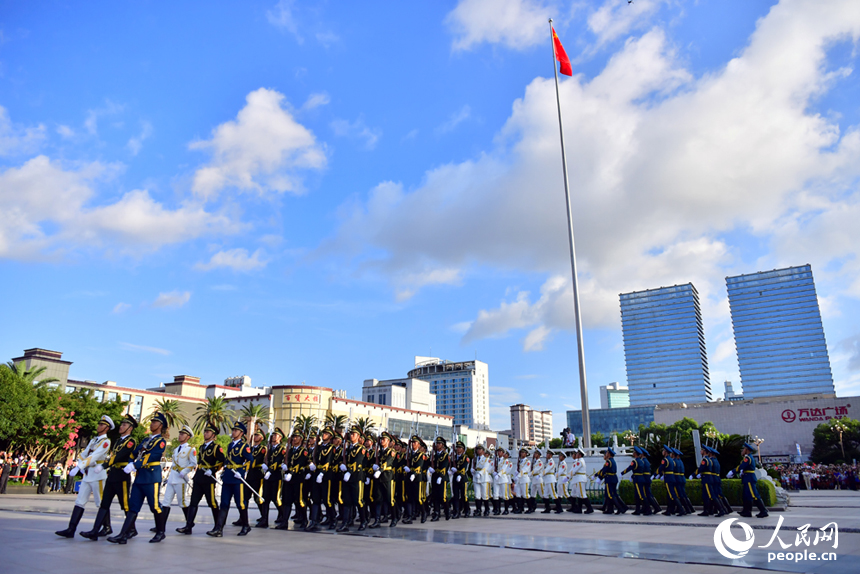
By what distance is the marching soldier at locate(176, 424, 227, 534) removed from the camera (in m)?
10.8

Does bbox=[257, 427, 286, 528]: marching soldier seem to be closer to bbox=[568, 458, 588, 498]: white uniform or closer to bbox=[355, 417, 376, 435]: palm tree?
bbox=[568, 458, 588, 498]: white uniform

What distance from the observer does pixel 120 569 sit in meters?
6.85

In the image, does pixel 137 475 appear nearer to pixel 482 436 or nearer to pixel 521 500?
pixel 521 500

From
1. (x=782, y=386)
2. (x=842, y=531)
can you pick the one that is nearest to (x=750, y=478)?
(x=842, y=531)

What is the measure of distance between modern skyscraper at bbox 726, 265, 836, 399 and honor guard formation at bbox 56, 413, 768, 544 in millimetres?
199870

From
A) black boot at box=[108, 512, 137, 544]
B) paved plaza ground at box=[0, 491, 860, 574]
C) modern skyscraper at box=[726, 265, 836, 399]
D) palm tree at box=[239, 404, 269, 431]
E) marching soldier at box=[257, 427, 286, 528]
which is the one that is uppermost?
modern skyscraper at box=[726, 265, 836, 399]

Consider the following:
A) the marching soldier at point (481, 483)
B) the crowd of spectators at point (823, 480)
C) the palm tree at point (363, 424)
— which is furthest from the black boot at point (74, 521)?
the crowd of spectators at point (823, 480)

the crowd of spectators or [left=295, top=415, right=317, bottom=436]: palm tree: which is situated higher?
[left=295, top=415, right=317, bottom=436]: palm tree

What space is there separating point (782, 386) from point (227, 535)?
Answer: 709 feet

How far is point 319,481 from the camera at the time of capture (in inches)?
491

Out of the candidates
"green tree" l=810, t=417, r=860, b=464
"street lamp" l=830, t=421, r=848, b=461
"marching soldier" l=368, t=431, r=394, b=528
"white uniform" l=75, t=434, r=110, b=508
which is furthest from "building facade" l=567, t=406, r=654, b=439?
"white uniform" l=75, t=434, r=110, b=508

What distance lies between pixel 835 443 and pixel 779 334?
122 meters

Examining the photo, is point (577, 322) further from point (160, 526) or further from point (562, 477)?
point (160, 526)

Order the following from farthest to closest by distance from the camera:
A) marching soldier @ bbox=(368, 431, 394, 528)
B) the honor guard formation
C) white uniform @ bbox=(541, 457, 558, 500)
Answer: white uniform @ bbox=(541, 457, 558, 500) < marching soldier @ bbox=(368, 431, 394, 528) < the honor guard formation
